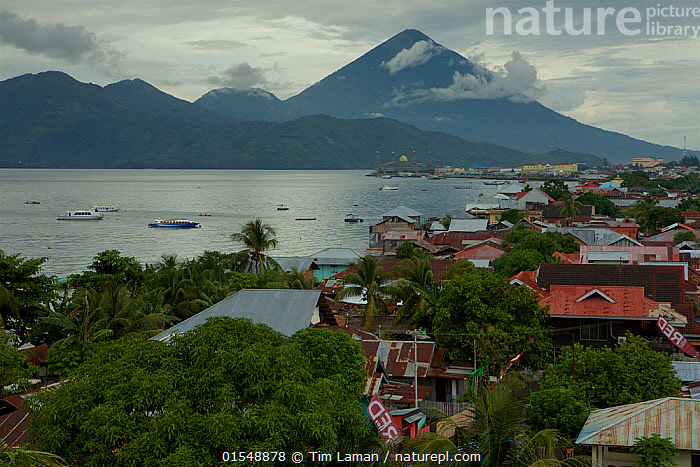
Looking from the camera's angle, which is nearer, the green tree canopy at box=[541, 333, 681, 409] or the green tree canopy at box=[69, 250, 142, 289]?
the green tree canopy at box=[541, 333, 681, 409]

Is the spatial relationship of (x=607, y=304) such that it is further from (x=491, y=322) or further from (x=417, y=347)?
(x=417, y=347)

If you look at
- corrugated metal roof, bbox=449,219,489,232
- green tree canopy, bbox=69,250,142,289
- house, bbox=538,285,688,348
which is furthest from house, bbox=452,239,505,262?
green tree canopy, bbox=69,250,142,289

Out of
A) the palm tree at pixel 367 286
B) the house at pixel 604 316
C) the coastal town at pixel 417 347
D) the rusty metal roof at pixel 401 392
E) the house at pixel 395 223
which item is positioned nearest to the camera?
the coastal town at pixel 417 347

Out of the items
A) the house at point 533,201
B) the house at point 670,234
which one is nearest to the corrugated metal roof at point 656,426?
the house at point 670,234

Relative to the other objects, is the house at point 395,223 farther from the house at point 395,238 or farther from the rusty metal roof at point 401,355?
the rusty metal roof at point 401,355

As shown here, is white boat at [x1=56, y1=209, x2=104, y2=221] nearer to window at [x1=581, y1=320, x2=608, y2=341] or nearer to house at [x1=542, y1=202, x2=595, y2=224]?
house at [x1=542, y1=202, x2=595, y2=224]

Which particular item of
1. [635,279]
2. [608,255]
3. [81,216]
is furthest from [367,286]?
[81,216]
